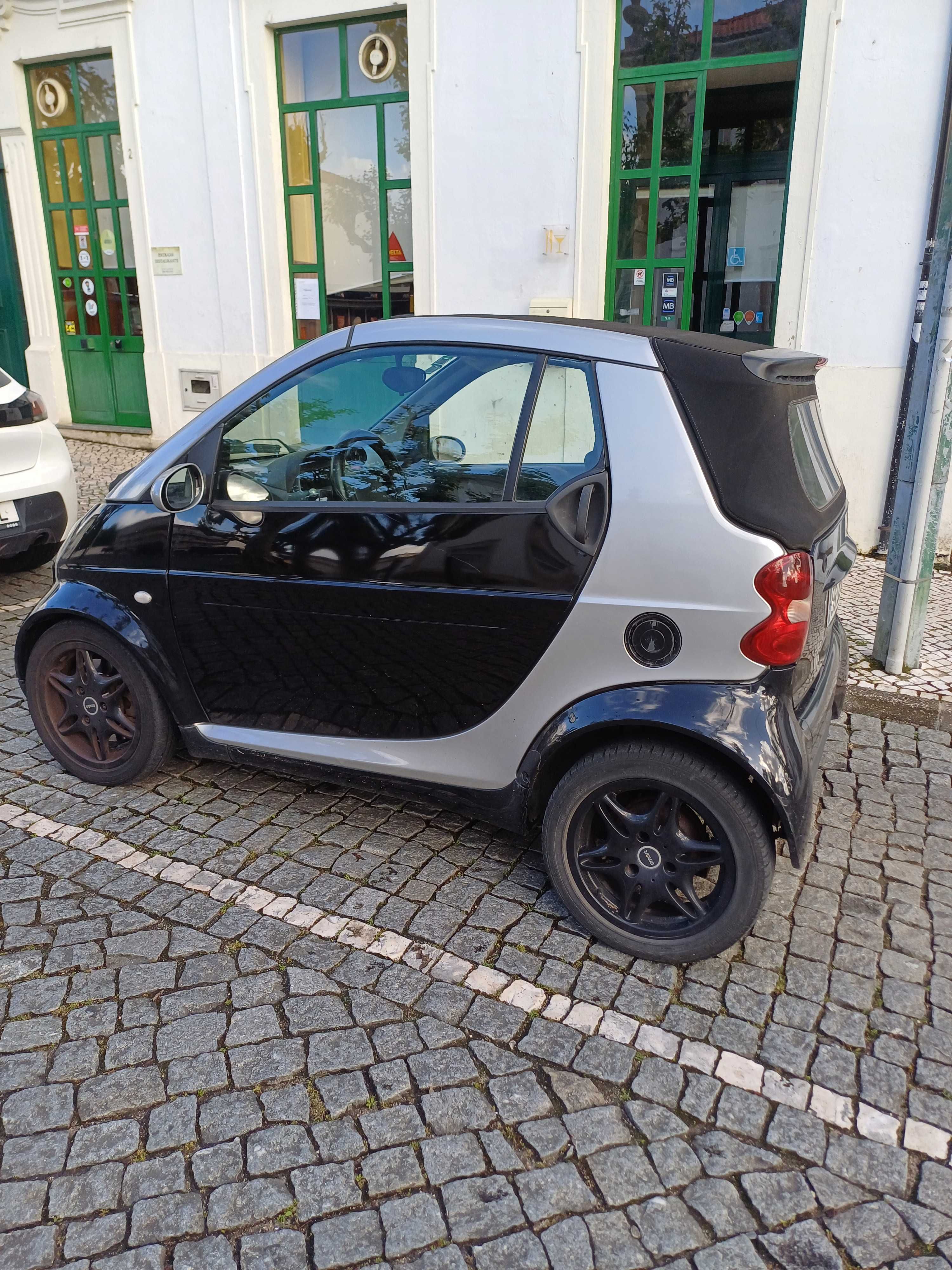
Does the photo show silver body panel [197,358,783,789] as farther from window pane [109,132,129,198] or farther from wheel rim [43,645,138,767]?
window pane [109,132,129,198]

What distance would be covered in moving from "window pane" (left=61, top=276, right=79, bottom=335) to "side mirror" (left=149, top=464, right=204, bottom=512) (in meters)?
8.75

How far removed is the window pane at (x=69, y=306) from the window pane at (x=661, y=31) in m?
6.54

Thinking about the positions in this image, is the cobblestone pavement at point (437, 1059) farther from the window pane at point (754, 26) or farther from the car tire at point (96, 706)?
the window pane at point (754, 26)

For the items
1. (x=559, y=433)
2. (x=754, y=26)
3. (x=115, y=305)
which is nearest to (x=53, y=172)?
(x=115, y=305)

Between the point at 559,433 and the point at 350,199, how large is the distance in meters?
7.25

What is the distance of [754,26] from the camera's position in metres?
6.88

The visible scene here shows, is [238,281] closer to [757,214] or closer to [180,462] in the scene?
[757,214]

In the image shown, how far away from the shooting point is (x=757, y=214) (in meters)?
8.12

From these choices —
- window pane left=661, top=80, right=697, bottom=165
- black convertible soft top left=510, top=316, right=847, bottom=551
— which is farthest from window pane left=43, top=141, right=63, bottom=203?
black convertible soft top left=510, top=316, right=847, bottom=551

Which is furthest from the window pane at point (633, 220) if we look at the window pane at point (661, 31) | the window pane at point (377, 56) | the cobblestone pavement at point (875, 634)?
the cobblestone pavement at point (875, 634)

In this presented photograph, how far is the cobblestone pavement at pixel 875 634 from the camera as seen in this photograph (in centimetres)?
467

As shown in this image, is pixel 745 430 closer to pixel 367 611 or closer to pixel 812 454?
pixel 812 454

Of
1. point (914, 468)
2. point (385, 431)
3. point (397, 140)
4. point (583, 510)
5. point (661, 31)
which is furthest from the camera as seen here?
point (397, 140)

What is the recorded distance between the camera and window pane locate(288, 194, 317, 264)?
907 centimetres
